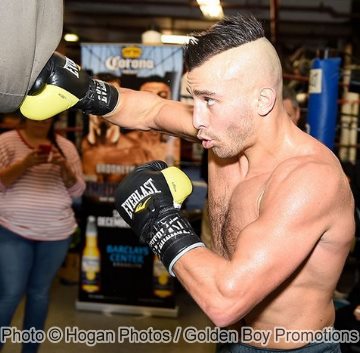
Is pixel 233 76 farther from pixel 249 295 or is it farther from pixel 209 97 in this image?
pixel 249 295

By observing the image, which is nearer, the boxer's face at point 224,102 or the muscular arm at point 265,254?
the muscular arm at point 265,254

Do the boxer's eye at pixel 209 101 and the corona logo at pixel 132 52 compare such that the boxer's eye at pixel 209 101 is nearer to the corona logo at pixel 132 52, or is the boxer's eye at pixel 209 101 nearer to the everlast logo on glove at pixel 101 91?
the everlast logo on glove at pixel 101 91

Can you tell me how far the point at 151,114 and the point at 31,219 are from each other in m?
1.02

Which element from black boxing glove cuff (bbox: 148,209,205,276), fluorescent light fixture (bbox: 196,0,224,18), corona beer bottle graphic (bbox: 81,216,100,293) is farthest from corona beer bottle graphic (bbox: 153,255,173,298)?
fluorescent light fixture (bbox: 196,0,224,18)

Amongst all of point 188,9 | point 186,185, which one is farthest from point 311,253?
point 188,9

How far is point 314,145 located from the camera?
1.39 m

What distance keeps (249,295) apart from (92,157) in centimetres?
245

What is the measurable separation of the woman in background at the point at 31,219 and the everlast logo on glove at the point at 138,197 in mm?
1280

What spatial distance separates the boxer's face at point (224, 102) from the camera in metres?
1.31

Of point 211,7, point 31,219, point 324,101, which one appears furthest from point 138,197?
point 211,7

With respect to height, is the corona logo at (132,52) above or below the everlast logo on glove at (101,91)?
above

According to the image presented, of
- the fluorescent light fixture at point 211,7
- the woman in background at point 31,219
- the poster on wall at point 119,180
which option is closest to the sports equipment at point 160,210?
the woman in background at point 31,219

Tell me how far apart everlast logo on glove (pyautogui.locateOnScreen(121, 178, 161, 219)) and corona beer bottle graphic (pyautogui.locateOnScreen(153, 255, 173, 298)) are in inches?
86.5

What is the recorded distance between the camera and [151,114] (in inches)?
71.1
